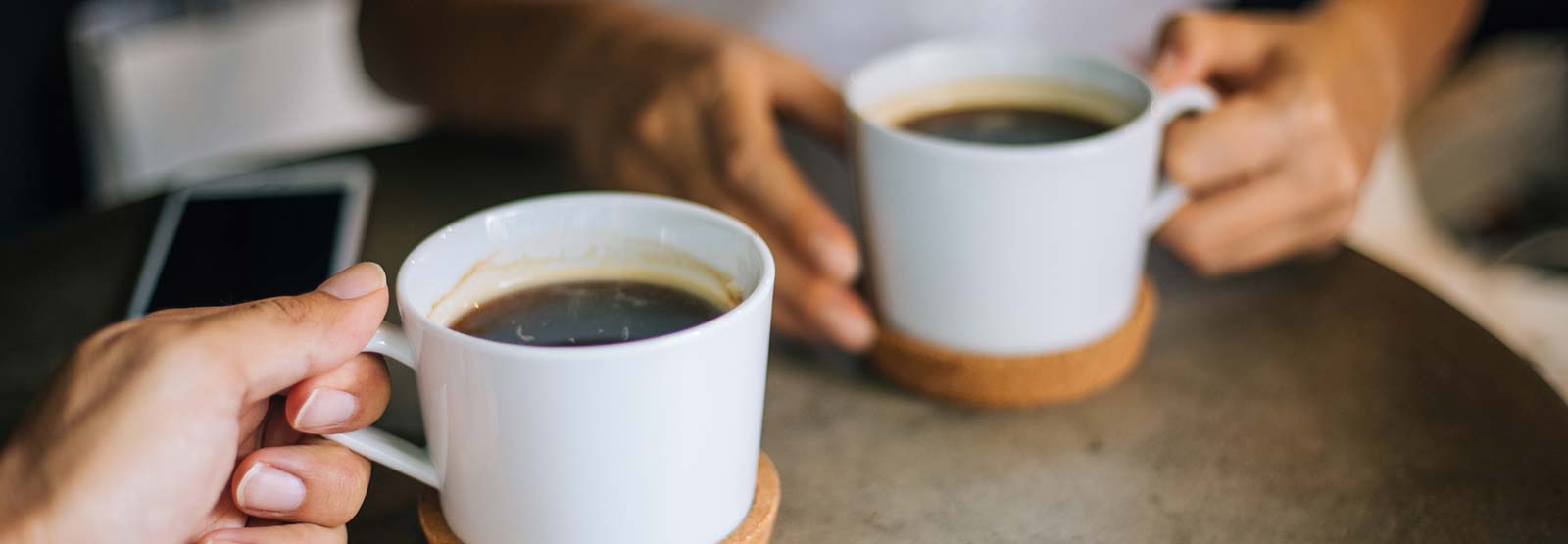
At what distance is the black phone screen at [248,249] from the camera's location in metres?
0.68

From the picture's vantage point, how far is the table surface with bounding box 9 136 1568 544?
54 centimetres

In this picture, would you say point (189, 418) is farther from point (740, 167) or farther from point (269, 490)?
point (740, 167)

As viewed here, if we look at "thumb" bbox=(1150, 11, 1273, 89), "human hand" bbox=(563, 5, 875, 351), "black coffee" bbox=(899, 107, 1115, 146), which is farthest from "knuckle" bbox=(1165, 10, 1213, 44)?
"human hand" bbox=(563, 5, 875, 351)

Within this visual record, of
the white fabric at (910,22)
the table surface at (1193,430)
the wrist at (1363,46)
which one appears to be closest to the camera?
the table surface at (1193,430)

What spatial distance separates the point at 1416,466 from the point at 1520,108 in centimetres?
78

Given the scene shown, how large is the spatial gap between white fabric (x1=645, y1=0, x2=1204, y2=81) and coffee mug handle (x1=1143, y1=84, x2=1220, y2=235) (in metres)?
0.36

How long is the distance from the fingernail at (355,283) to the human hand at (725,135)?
260 mm

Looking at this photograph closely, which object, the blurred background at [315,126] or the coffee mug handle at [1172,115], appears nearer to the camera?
the coffee mug handle at [1172,115]

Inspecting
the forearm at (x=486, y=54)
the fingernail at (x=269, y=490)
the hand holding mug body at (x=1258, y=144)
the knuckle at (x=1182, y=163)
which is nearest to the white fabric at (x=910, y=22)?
the forearm at (x=486, y=54)

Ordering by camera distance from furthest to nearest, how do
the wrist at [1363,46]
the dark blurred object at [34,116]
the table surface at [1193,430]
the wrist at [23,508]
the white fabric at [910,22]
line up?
the dark blurred object at [34,116], the white fabric at [910,22], the wrist at [1363,46], the table surface at [1193,430], the wrist at [23,508]

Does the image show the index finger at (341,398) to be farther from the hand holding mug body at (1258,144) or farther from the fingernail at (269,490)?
the hand holding mug body at (1258,144)

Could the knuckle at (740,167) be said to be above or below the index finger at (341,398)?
below

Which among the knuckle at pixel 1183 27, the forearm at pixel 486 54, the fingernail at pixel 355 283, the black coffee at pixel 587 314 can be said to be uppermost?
the fingernail at pixel 355 283

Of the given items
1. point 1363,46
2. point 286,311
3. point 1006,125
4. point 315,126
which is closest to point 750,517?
point 286,311
